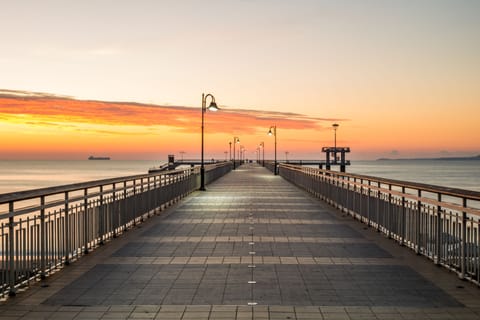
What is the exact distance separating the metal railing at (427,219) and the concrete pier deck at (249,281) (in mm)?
247

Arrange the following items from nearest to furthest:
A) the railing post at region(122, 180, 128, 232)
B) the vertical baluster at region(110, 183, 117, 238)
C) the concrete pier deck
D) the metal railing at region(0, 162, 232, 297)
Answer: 1. the concrete pier deck
2. the metal railing at region(0, 162, 232, 297)
3. the vertical baluster at region(110, 183, 117, 238)
4. the railing post at region(122, 180, 128, 232)

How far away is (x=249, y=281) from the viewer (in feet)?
26.6

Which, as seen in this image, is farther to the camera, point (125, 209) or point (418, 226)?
point (125, 209)

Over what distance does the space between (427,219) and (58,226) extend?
626cm

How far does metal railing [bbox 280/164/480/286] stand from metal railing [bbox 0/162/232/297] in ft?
19.4

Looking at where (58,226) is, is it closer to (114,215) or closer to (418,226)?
(114,215)

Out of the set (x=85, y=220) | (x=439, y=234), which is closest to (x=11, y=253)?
(x=85, y=220)

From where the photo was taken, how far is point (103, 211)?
11523 millimetres

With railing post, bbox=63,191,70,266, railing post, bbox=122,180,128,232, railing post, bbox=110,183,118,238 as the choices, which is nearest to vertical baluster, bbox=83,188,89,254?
railing post, bbox=63,191,70,266

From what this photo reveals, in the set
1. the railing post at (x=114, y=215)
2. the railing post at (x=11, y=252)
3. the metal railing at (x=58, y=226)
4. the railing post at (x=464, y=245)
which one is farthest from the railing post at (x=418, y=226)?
the railing post at (x=11, y=252)

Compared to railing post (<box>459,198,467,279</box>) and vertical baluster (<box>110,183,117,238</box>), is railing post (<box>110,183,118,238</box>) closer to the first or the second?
vertical baluster (<box>110,183,117,238</box>)

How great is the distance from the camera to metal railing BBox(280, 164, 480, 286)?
8156 millimetres

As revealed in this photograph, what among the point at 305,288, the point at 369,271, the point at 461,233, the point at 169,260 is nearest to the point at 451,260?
the point at 461,233

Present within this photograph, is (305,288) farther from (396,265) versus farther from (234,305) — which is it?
(396,265)
